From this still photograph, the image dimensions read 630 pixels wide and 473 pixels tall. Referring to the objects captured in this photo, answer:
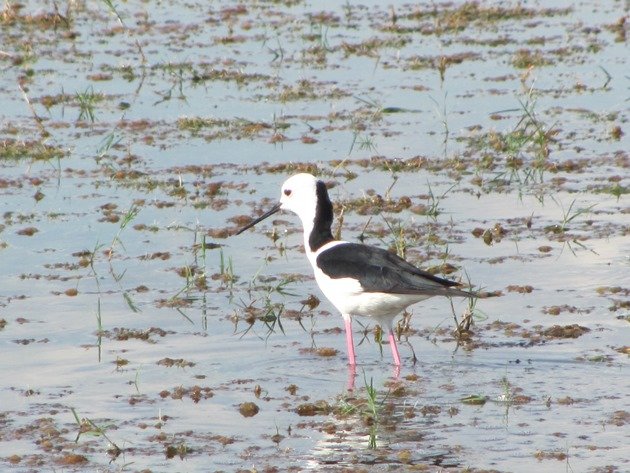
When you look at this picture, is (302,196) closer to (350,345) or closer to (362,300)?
(362,300)

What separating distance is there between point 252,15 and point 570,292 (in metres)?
9.75

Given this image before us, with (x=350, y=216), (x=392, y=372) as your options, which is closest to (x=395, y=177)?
(x=350, y=216)

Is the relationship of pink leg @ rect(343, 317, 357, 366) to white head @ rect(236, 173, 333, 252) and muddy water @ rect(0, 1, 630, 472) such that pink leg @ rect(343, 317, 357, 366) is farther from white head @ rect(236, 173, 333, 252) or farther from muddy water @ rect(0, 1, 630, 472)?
white head @ rect(236, 173, 333, 252)

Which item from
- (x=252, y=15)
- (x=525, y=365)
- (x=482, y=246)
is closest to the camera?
(x=525, y=365)

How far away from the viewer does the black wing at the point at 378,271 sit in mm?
8367

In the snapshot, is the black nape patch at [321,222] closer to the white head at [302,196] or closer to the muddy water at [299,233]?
the white head at [302,196]

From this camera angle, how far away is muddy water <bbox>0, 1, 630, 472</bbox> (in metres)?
7.40

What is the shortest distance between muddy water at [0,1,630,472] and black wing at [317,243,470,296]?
0.46m

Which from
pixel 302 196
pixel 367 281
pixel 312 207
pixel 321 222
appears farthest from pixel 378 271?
pixel 302 196

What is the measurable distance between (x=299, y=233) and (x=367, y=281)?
2.57 m

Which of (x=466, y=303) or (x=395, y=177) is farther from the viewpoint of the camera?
(x=395, y=177)

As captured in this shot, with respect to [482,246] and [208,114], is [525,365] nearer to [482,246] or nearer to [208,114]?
[482,246]

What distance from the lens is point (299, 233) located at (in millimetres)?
11125

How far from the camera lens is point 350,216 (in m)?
11.3
